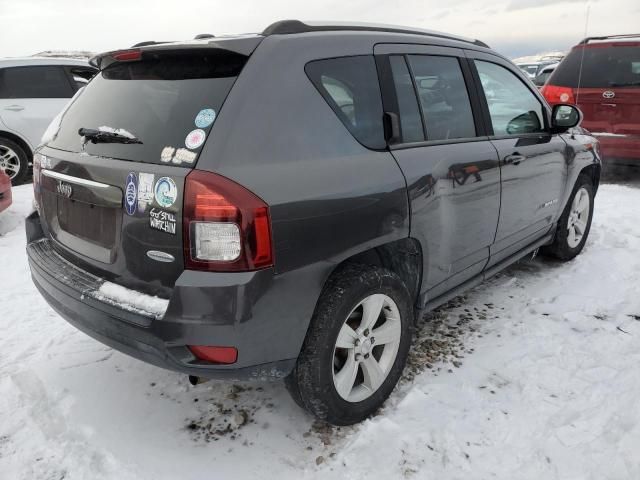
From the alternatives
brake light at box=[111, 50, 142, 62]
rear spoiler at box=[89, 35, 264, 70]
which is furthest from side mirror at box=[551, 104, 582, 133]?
brake light at box=[111, 50, 142, 62]

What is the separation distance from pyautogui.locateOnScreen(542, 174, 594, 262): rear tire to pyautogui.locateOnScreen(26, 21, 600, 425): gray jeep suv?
1662mm

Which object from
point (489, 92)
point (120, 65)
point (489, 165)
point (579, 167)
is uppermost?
point (120, 65)

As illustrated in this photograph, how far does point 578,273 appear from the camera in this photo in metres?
4.14

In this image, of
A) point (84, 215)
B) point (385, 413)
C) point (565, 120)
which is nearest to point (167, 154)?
point (84, 215)

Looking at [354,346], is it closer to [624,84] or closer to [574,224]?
[574,224]

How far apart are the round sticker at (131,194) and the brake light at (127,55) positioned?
0.64 meters

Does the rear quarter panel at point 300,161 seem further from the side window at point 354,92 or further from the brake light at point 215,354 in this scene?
the brake light at point 215,354

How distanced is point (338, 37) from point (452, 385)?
5.94 feet

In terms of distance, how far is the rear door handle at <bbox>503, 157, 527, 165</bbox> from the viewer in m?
3.12

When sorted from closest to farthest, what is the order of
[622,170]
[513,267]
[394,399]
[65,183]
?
[65,183]
[394,399]
[513,267]
[622,170]

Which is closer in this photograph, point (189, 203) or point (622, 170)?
point (189, 203)

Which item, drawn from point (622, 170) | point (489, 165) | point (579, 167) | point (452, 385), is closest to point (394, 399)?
Answer: point (452, 385)

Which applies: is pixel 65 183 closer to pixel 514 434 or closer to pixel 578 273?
pixel 514 434

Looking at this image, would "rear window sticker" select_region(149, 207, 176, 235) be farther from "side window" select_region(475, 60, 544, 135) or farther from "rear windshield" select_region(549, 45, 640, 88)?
"rear windshield" select_region(549, 45, 640, 88)
